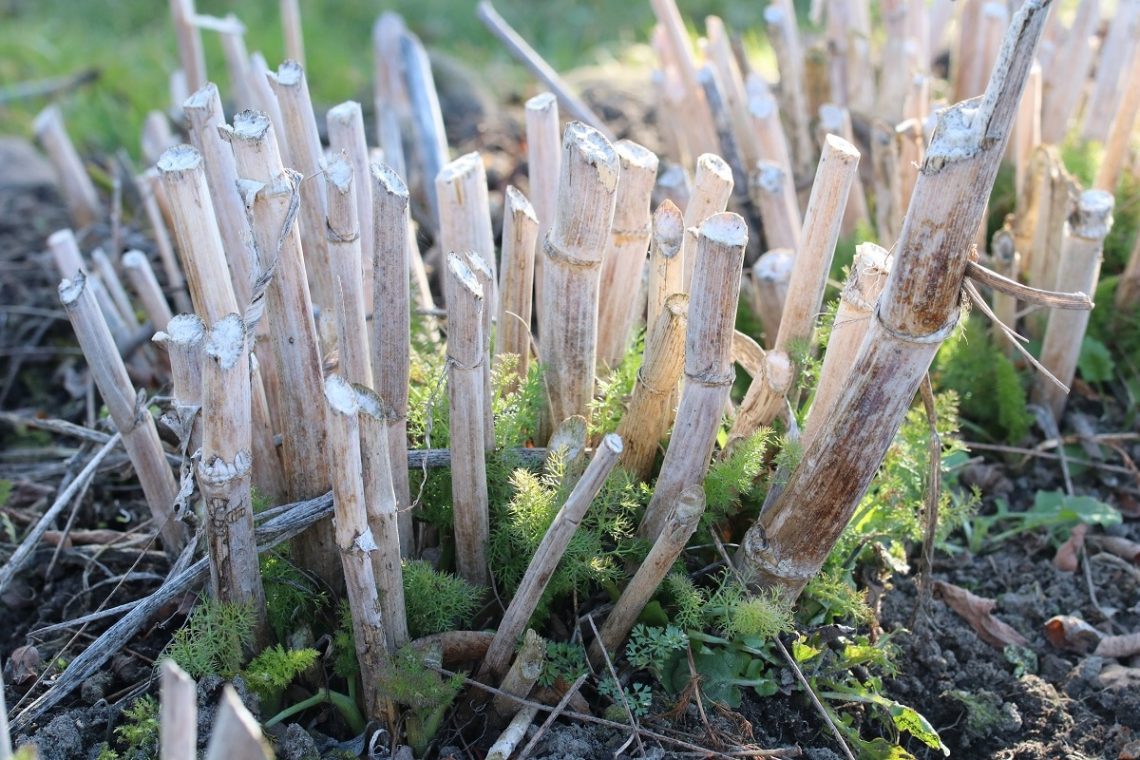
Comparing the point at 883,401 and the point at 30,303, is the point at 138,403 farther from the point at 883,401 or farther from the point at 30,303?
the point at 30,303

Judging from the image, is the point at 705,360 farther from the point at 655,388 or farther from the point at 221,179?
the point at 221,179

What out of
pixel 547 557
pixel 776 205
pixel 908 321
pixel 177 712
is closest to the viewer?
pixel 177 712

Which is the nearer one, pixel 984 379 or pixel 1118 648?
pixel 1118 648

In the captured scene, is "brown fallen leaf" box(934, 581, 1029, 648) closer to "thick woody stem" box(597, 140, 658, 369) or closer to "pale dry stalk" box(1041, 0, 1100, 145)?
"thick woody stem" box(597, 140, 658, 369)

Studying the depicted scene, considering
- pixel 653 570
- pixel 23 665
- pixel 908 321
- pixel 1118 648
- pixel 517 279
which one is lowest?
pixel 1118 648

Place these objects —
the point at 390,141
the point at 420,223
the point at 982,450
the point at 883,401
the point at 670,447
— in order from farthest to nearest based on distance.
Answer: the point at 420,223 → the point at 390,141 → the point at 982,450 → the point at 670,447 → the point at 883,401

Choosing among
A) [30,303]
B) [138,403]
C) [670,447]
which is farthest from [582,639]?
[30,303]

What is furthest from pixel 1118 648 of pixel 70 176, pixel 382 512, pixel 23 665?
pixel 70 176

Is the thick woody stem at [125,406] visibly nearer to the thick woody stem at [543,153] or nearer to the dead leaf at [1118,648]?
the thick woody stem at [543,153]
